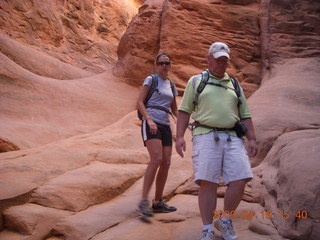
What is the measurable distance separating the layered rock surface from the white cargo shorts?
0.66 metres

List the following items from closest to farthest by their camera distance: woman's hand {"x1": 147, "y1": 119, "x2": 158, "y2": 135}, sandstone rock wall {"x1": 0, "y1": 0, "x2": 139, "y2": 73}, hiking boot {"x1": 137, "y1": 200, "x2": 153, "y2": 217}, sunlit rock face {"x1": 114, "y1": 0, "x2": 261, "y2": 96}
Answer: woman's hand {"x1": 147, "y1": 119, "x2": 158, "y2": 135} → hiking boot {"x1": 137, "y1": 200, "x2": 153, "y2": 217} → sunlit rock face {"x1": 114, "y1": 0, "x2": 261, "y2": 96} → sandstone rock wall {"x1": 0, "y1": 0, "x2": 139, "y2": 73}

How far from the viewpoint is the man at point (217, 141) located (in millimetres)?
2979

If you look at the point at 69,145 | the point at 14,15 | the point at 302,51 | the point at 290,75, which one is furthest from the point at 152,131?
the point at 14,15

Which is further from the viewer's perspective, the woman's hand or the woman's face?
the woman's face

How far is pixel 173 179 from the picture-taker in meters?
5.36

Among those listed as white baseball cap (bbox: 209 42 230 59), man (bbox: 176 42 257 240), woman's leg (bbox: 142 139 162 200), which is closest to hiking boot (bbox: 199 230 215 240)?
man (bbox: 176 42 257 240)

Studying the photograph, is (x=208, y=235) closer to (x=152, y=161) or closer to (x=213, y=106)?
(x=213, y=106)

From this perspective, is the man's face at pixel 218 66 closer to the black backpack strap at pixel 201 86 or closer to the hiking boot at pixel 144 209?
the black backpack strap at pixel 201 86

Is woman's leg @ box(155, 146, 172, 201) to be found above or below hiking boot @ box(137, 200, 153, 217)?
above

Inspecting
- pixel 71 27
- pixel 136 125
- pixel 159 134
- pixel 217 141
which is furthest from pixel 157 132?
pixel 71 27

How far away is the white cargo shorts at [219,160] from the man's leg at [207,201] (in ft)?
0.18

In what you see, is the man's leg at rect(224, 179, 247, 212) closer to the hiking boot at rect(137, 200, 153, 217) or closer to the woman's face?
the hiking boot at rect(137, 200, 153, 217)

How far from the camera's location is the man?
298 cm

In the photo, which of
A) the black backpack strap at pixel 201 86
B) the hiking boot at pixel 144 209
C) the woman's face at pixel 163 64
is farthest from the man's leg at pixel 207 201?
the woman's face at pixel 163 64
